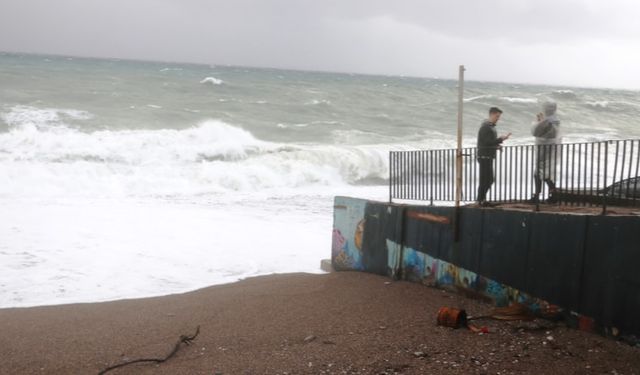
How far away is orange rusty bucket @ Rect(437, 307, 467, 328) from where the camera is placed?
696cm

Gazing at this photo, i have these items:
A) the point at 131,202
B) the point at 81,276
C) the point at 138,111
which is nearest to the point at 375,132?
the point at 138,111

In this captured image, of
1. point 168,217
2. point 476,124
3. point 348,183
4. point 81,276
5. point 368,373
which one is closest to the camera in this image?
point 368,373

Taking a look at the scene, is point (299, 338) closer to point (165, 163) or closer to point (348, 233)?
point (348, 233)

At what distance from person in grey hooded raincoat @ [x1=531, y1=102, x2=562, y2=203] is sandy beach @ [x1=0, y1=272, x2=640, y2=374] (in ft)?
6.90

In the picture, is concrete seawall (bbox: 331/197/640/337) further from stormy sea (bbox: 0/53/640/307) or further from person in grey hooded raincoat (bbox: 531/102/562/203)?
stormy sea (bbox: 0/53/640/307)

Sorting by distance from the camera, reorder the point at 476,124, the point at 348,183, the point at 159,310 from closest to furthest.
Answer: the point at 159,310, the point at 348,183, the point at 476,124

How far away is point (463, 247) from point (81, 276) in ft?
21.2

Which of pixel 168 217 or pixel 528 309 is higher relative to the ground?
pixel 528 309

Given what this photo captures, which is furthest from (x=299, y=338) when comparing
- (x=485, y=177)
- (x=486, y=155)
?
(x=486, y=155)

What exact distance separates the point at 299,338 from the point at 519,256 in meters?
2.66

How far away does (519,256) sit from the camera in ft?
23.7

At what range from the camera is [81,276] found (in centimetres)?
1081

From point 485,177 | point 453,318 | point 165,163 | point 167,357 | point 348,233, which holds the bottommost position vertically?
point 165,163

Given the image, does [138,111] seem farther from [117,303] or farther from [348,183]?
[117,303]
